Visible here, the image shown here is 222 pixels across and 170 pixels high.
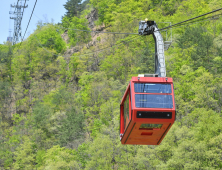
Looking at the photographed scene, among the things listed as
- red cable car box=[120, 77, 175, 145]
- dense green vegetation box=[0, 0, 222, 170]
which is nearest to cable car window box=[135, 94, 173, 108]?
red cable car box=[120, 77, 175, 145]

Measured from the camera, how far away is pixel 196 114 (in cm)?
2875

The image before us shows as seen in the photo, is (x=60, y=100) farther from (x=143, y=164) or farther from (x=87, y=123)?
(x=143, y=164)

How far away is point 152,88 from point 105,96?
117 feet

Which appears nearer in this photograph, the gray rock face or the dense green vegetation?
the dense green vegetation

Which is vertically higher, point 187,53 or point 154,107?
point 187,53

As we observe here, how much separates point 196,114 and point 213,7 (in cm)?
2846

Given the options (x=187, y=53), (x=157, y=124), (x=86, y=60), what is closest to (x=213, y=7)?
(x=187, y=53)

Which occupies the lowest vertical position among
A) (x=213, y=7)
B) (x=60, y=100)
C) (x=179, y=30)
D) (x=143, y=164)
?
(x=143, y=164)

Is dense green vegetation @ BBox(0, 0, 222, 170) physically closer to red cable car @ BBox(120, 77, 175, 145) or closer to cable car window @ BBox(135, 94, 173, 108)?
red cable car @ BBox(120, 77, 175, 145)

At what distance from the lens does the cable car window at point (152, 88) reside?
11.2 meters

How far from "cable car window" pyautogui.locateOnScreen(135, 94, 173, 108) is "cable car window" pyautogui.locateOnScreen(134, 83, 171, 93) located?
220 millimetres

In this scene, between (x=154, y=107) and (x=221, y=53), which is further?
(x=221, y=53)

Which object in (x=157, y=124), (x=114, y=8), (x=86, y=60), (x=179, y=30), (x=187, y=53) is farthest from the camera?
(x=114, y=8)

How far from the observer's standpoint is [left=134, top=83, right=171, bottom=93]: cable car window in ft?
36.6
